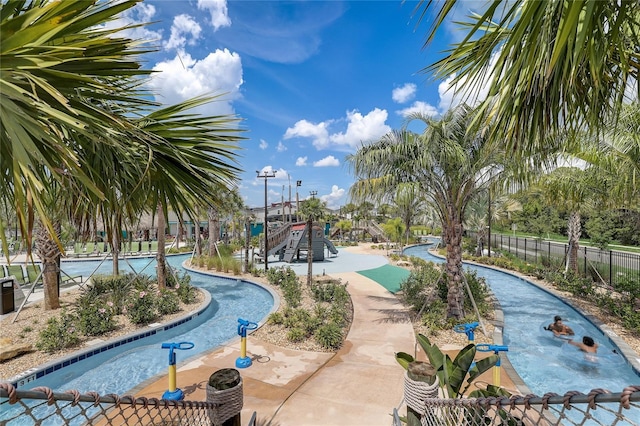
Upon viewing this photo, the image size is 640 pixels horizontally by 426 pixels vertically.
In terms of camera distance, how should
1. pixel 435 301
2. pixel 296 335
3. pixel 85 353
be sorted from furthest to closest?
pixel 435 301 → pixel 296 335 → pixel 85 353

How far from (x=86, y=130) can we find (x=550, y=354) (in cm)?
993

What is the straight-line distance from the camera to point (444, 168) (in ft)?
25.9

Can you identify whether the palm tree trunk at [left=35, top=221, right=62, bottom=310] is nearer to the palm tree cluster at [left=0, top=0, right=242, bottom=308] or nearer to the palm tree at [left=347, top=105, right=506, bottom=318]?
the palm tree cluster at [left=0, top=0, right=242, bottom=308]

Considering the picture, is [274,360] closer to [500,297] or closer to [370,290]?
[370,290]

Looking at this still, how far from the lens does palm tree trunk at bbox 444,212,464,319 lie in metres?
8.16

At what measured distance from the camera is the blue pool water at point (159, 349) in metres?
6.00

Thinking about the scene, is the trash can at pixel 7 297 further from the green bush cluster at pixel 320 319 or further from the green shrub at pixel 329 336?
the green shrub at pixel 329 336

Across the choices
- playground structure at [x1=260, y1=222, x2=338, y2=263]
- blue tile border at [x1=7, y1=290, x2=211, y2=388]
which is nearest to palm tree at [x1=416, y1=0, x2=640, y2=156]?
blue tile border at [x1=7, y1=290, x2=211, y2=388]

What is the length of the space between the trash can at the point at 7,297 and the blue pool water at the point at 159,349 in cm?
457

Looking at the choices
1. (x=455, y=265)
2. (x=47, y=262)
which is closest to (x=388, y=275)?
(x=455, y=265)

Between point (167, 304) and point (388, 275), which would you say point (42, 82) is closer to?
point (167, 304)

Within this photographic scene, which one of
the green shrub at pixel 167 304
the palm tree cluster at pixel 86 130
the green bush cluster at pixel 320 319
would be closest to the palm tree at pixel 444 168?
the green bush cluster at pixel 320 319

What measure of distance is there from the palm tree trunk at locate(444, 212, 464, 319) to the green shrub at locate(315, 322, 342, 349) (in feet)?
11.1

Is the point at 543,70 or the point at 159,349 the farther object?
the point at 159,349
